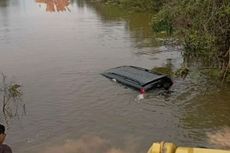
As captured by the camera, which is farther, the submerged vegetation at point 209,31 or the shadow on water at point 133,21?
the shadow on water at point 133,21

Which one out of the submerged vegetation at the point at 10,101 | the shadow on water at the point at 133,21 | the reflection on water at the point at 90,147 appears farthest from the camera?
the shadow on water at the point at 133,21

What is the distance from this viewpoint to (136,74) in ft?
74.3

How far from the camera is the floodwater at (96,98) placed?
56.7ft

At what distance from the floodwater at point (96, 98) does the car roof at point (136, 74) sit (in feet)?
2.01

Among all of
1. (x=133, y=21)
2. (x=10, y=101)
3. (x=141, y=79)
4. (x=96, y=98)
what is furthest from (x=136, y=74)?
(x=133, y=21)

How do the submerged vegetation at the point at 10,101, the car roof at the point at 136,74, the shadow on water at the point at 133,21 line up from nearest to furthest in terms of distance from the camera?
the submerged vegetation at the point at 10,101 → the car roof at the point at 136,74 → the shadow on water at the point at 133,21

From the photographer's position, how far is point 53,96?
2195 cm

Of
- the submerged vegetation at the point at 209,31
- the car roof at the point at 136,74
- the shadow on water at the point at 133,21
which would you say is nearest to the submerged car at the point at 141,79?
the car roof at the point at 136,74

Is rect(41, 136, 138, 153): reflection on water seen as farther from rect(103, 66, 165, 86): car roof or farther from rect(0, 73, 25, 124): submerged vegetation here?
rect(103, 66, 165, 86): car roof

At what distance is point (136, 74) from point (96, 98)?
2.57m

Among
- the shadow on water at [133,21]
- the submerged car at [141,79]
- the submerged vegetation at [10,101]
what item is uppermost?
the shadow on water at [133,21]

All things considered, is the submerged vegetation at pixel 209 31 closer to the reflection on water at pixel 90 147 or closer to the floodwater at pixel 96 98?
the floodwater at pixel 96 98

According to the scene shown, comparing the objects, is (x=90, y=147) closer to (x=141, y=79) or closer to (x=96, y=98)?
(x=96, y=98)

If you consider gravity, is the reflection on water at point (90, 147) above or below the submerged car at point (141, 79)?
below
